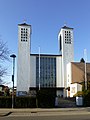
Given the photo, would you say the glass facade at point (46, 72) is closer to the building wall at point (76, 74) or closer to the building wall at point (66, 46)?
the building wall at point (66, 46)

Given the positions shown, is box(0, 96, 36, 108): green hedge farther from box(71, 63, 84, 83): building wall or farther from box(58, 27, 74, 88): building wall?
box(58, 27, 74, 88): building wall

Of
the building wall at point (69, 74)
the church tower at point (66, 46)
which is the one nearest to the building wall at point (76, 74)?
the building wall at point (69, 74)

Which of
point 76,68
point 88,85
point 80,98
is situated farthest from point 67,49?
point 80,98

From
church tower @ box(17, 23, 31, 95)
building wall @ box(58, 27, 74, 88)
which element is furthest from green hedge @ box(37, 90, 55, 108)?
building wall @ box(58, 27, 74, 88)

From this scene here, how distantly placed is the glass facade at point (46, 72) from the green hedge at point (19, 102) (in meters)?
46.7

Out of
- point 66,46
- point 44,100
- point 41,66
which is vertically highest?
point 66,46

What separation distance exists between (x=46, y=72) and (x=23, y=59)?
8947 mm

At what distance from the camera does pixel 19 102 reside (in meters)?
36.5

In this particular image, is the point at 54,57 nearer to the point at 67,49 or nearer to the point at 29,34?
the point at 67,49

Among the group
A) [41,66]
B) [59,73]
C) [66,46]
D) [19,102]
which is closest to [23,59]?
[41,66]

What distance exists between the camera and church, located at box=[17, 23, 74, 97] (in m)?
83.1

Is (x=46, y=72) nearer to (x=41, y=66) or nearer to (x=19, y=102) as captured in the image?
(x=41, y=66)

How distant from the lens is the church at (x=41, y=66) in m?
83.1

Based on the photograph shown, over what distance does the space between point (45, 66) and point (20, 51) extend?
9951 mm
